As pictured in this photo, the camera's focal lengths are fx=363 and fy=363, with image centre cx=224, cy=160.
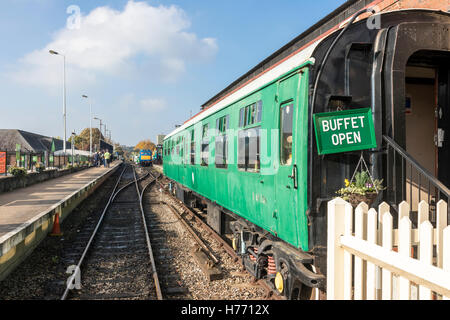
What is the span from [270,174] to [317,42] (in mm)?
1729

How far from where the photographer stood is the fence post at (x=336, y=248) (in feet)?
10.0

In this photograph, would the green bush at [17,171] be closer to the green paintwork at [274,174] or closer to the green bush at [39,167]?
the green bush at [39,167]

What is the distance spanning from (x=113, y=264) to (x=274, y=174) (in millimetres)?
4269

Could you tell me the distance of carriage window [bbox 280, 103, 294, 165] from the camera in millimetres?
4270

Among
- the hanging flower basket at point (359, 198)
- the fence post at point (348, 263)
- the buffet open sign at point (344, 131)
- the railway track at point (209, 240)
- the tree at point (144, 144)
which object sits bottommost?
the railway track at point (209, 240)

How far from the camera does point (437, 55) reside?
4109 mm

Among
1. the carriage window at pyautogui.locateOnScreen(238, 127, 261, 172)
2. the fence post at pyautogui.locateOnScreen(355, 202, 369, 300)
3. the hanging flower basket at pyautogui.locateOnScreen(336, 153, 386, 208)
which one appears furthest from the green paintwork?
the fence post at pyautogui.locateOnScreen(355, 202, 369, 300)

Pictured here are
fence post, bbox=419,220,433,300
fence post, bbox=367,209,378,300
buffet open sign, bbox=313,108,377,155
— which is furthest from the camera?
buffet open sign, bbox=313,108,377,155

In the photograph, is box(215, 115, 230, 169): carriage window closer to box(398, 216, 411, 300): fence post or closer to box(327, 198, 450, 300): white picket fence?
box(327, 198, 450, 300): white picket fence

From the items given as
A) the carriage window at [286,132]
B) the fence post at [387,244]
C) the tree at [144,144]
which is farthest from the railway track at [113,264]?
the tree at [144,144]

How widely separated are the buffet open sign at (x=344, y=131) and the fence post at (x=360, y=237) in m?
0.86

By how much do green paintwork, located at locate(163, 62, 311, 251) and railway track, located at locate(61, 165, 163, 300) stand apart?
1959mm

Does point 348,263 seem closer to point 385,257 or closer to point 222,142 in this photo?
point 385,257
